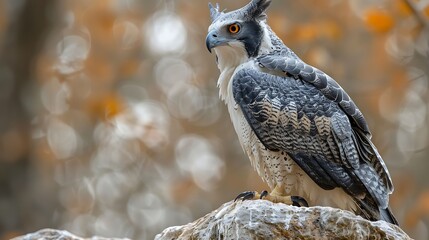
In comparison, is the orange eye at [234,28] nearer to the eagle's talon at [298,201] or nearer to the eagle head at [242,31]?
the eagle head at [242,31]

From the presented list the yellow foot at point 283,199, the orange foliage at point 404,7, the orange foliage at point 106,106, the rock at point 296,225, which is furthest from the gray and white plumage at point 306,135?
the orange foliage at point 106,106

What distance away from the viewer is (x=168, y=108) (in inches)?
861

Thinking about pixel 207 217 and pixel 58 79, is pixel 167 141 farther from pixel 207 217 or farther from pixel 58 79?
pixel 207 217

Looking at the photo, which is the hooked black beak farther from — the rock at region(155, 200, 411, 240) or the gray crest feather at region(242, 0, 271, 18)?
the rock at region(155, 200, 411, 240)

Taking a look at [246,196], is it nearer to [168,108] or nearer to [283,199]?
[283,199]

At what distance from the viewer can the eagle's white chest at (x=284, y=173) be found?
271 inches

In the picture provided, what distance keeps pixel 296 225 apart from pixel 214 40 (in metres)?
2.09

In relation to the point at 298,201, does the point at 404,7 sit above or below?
above

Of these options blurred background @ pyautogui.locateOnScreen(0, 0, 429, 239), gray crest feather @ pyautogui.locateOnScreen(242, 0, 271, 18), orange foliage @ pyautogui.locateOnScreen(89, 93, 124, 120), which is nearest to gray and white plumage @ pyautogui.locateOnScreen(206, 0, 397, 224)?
gray crest feather @ pyautogui.locateOnScreen(242, 0, 271, 18)

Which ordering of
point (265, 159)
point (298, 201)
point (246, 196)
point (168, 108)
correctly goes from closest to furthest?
point (246, 196) → point (298, 201) → point (265, 159) → point (168, 108)

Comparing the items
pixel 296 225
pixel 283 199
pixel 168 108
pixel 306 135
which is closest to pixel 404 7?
pixel 306 135

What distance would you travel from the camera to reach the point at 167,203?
68.5ft

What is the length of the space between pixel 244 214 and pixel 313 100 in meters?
1.61

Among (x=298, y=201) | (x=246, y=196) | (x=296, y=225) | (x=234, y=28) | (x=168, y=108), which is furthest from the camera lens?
(x=168, y=108)
